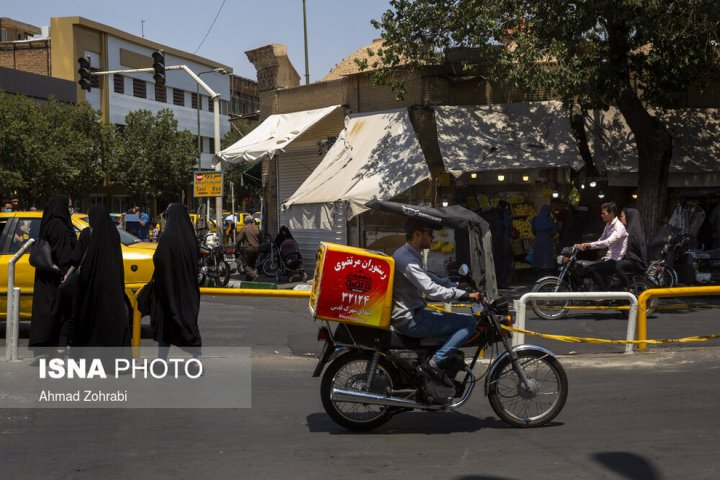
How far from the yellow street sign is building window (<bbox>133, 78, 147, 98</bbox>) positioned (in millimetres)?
37113

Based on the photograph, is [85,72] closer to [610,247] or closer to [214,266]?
[214,266]

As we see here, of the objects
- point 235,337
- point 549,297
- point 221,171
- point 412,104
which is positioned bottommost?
point 235,337

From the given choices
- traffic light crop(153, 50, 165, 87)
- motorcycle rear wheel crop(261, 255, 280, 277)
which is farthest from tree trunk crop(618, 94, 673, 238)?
traffic light crop(153, 50, 165, 87)

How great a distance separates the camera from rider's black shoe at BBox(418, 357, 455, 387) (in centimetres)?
639

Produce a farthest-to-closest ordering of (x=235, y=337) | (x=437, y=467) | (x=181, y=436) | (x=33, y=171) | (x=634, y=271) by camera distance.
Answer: (x=33, y=171) < (x=634, y=271) < (x=235, y=337) < (x=181, y=436) < (x=437, y=467)

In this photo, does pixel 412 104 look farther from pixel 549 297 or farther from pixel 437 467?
pixel 437 467

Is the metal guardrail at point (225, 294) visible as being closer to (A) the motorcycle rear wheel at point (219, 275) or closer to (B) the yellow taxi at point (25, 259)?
(B) the yellow taxi at point (25, 259)

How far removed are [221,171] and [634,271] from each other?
12682mm

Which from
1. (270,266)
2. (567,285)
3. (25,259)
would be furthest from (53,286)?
(270,266)

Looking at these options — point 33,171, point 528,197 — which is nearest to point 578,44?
point 528,197

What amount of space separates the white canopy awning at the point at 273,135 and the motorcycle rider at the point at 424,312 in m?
14.8

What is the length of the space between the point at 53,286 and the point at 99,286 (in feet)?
2.69

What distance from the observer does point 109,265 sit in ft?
28.8

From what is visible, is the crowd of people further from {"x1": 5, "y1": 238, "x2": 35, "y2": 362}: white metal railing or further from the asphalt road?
the asphalt road
